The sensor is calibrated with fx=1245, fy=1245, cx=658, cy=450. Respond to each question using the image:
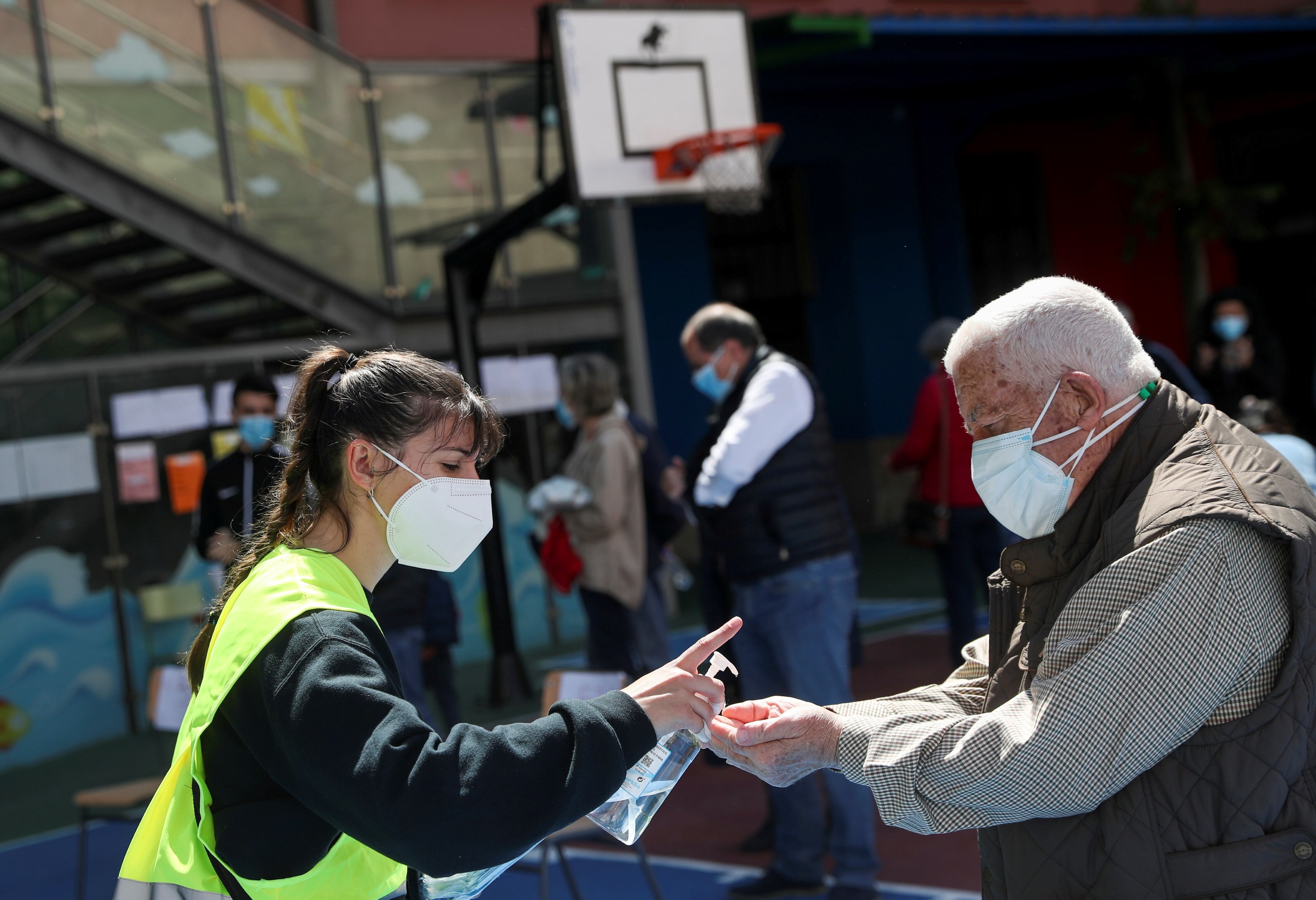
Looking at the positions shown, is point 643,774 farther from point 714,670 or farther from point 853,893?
point 853,893

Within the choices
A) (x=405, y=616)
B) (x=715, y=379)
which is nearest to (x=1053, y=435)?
(x=715, y=379)

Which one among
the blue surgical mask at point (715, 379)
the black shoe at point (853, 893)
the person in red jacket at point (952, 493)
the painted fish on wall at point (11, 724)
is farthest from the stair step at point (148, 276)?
the black shoe at point (853, 893)

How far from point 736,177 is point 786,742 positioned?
18.2ft

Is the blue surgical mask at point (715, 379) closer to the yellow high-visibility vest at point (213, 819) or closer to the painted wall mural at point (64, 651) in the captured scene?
the yellow high-visibility vest at point (213, 819)

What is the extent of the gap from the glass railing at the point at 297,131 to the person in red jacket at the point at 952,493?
401 centimetres

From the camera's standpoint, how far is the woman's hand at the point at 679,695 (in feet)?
5.25

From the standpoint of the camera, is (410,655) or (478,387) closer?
(410,655)

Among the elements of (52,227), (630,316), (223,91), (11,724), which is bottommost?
Result: (11,724)

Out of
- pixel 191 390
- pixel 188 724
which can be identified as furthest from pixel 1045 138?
pixel 188 724

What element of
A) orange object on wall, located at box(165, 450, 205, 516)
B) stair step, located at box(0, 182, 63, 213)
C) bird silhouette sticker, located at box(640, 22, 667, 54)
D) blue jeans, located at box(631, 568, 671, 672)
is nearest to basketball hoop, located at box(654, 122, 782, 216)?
bird silhouette sticker, located at box(640, 22, 667, 54)

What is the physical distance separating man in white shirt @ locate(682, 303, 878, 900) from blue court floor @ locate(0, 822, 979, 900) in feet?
0.71

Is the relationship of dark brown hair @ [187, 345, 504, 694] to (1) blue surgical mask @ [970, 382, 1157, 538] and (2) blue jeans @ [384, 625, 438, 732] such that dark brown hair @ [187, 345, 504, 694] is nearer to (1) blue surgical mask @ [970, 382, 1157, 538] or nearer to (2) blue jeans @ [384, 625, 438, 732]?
(1) blue surgical mask @ [970, 382, 1157, 538]

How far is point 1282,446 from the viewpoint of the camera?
12.2 ft

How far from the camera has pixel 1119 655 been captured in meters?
1.54
